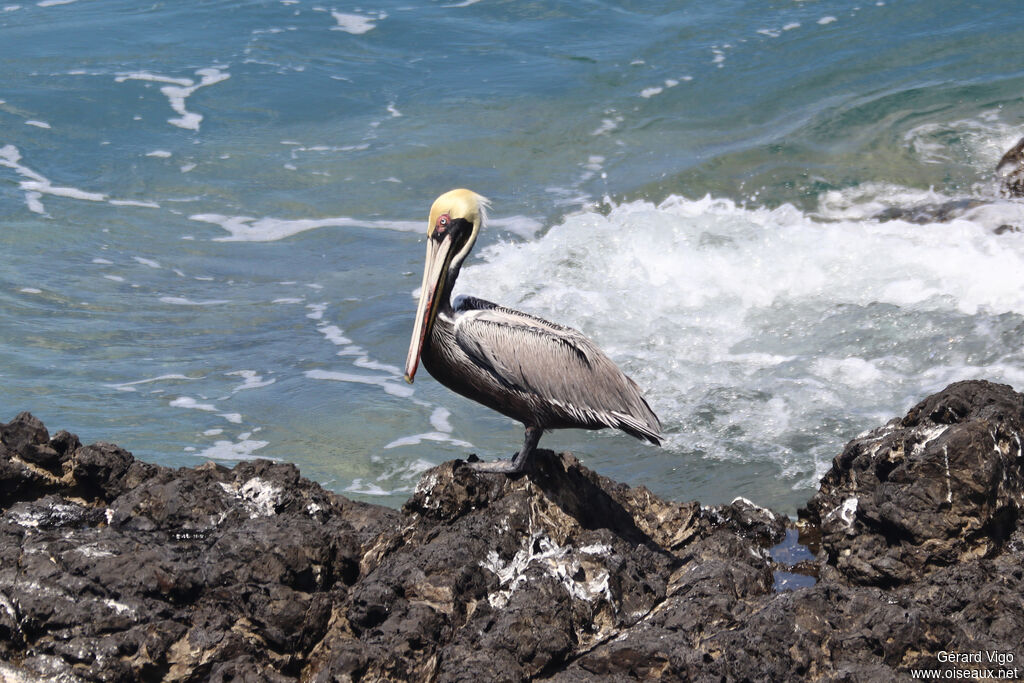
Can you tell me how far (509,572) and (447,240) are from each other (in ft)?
5.94

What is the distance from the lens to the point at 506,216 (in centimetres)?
1316

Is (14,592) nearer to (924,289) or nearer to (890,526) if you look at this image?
(890,526)

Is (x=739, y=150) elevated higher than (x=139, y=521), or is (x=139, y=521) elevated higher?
(x=139, y=521)

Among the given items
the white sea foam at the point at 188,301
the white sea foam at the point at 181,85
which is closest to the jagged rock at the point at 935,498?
the white sea foam at the point at 188,301

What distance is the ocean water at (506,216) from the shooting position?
8.48 metres

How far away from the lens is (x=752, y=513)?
595cm

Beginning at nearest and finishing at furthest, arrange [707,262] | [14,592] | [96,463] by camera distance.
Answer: [14,592] → [96,463] → [707,262]

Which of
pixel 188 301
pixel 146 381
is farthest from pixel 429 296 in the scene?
pixel 188 301

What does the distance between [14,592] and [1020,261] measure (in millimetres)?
9168

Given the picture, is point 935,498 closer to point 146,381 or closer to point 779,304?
point 779,304

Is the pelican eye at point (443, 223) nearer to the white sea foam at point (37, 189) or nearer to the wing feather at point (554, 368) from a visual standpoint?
the wing feather at point (554, 368)

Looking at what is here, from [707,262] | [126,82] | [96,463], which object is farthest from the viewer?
[126,82]

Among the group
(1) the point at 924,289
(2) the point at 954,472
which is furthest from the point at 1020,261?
(2) the point at 954,472

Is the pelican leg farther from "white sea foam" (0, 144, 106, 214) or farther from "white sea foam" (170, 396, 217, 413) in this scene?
"white sea foam" (0, 144, 106, 214)
